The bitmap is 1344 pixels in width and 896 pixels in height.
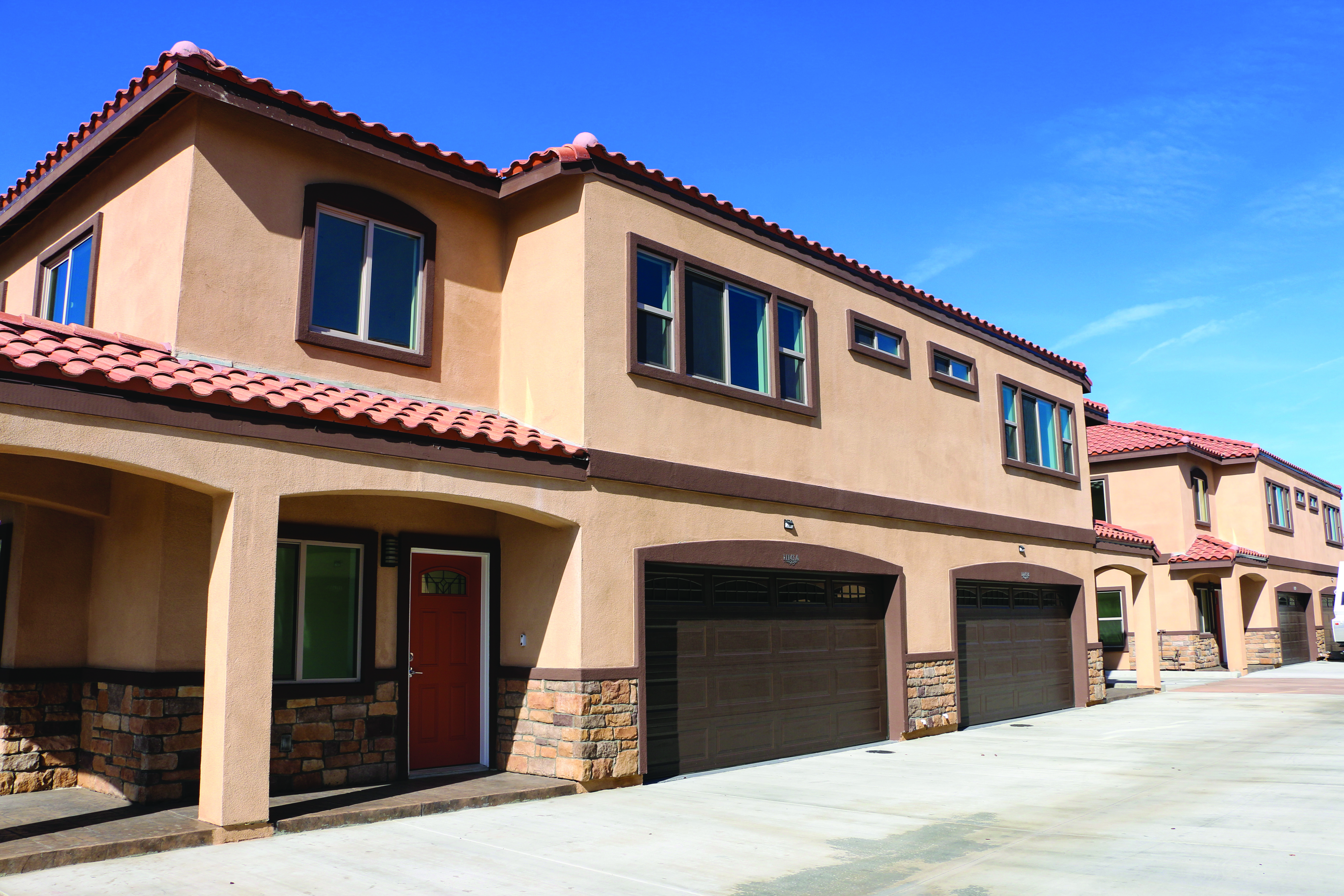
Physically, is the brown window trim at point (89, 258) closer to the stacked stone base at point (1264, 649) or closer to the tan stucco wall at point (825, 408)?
the tan stucco wall at point (825, 408)

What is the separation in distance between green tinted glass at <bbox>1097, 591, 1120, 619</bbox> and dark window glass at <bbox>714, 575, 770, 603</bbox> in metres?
19.5

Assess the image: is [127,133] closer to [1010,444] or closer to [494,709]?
[494,709]

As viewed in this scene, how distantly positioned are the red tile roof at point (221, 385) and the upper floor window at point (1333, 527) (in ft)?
137

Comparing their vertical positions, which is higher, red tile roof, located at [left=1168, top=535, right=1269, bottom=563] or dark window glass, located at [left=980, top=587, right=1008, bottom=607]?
red tile roof, located at [left=1168, top=535, right=1269, bottom=563]

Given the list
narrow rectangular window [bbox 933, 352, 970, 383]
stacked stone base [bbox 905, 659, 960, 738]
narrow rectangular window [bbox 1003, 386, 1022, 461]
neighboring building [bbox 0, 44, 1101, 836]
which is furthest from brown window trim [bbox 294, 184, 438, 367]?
narrow rectangular window [bbox 1003, 386, 1022, 461]

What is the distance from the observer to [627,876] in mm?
7113

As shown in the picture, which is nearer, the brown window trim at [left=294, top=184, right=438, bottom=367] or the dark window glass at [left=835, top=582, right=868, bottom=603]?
the brown window trim at [left=294, top=184, right=438, bottom=367]

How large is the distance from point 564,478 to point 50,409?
188 inches

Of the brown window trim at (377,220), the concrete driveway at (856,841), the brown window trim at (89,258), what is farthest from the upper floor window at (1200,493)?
the brown window trim at (89,258)

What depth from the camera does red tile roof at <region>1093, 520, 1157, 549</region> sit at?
22.1 meters

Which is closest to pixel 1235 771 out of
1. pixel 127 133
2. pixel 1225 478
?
pixel 127 133

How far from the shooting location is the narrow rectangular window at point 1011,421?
62.8 feet

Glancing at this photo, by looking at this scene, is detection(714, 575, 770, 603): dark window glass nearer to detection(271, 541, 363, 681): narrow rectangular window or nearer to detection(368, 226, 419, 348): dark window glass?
detection(271, 541, 363, 681): narrow rectangular window

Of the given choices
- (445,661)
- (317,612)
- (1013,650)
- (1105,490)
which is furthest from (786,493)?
(1105,490)
